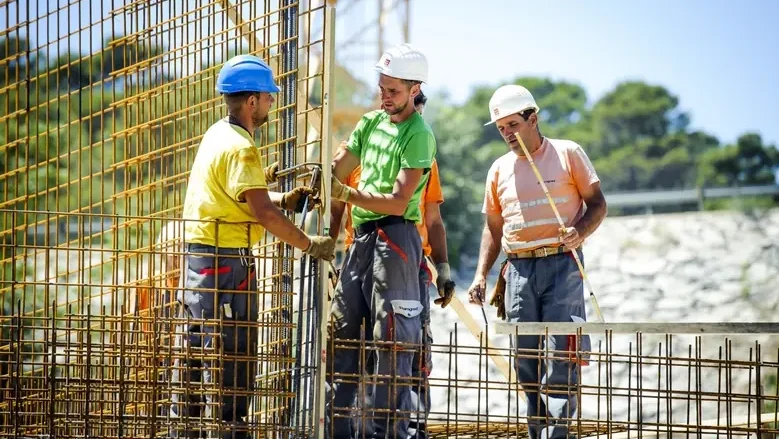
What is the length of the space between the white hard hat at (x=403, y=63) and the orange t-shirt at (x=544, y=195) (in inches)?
45.6

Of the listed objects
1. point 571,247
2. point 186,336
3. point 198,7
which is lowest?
point 186,336

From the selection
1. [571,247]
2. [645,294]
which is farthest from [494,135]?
[571,247]

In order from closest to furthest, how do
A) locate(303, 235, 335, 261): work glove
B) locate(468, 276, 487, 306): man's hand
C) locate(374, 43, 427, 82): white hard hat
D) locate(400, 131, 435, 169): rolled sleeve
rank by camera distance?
locate(303, 235, 335, 261): work glove, locate(400, 131, 435, 169): rolled sleeve, locate(374, 43, 427, 82): white hard hat, locate(468, 276, 487, 306): man's hand

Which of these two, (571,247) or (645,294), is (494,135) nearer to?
(645,294)

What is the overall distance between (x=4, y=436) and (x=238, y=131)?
81.5 inches

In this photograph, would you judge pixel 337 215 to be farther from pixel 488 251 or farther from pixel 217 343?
pixel 217 343

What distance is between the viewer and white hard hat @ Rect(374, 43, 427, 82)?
6.88 metres

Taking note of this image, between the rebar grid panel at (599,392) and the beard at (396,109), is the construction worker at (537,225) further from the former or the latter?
the beard at (396,109)

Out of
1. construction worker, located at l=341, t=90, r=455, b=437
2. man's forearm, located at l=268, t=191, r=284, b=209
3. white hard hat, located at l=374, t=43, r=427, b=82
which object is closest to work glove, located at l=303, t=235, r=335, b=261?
man's forearm, located at l=268, t=191, r=284, b=209

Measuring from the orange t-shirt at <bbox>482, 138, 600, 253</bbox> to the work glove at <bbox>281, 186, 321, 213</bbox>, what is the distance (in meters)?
1.79

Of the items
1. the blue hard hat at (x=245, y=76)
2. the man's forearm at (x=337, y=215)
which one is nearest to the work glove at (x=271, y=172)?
the blue hard hat at (x=245, y=76)

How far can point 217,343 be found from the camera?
6.15m

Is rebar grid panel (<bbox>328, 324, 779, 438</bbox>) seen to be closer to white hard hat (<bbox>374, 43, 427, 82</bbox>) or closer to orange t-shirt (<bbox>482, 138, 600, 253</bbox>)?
orange t-shirt (<bbox>482, 138, 600, 253</bbox>)

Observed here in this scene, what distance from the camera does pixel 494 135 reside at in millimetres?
58281
